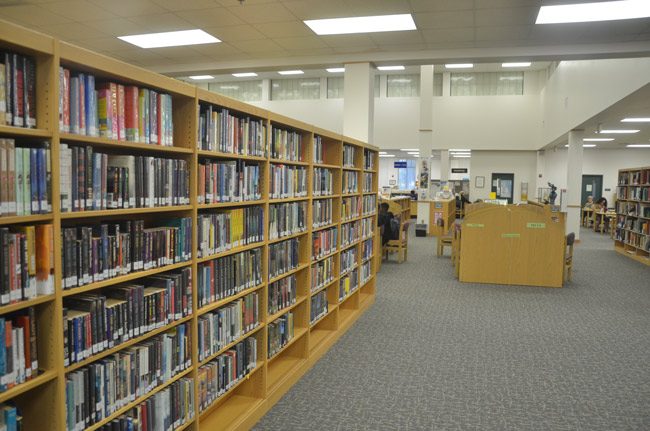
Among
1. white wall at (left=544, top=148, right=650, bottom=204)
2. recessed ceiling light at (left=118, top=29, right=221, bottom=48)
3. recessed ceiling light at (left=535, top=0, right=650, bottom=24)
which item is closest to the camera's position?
recessed ceiling light at (left=535, top=0, right=650, bottom=24)

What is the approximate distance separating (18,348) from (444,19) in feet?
18.2

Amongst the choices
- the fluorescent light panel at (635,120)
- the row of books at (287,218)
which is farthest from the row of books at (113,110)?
the fluorescent light panel at (635,120)

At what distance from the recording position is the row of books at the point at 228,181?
2.73 meters

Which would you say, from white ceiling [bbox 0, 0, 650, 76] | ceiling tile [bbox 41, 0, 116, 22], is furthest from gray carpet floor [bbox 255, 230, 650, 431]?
ceiling tile [bbox 41, 0, 116, 22]

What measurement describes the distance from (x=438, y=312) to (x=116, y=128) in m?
4.88

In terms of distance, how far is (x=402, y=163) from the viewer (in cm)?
2070

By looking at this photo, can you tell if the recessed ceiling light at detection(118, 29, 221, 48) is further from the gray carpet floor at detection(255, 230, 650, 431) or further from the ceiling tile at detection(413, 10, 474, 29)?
the gray carpet floor at detection(255, 230, 650, 431)

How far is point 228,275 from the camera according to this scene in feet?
9.91

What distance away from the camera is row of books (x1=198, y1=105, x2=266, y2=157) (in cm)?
272

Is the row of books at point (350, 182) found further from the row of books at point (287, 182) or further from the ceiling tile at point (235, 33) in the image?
the ceiling tile at point (235, 33)

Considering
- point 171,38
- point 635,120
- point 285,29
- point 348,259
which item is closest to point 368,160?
point 348,259

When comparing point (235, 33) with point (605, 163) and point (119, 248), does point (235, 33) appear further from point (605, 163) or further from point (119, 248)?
point (605, 163)

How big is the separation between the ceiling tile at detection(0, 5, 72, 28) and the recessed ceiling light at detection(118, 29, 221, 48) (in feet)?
2.93

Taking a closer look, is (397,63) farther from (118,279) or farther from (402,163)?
(402,163)
